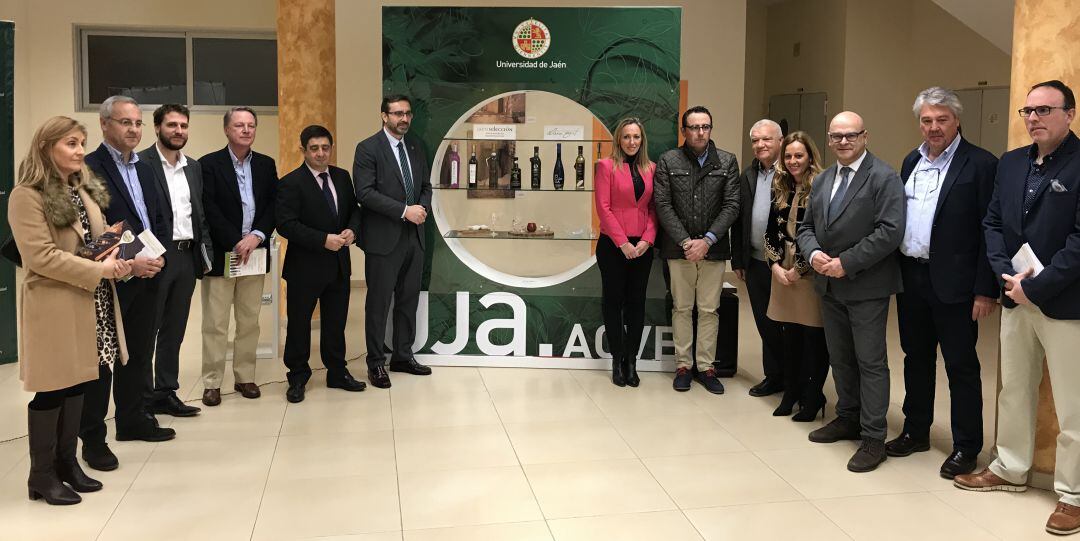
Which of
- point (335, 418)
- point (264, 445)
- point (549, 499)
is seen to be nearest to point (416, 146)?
point (335, 418)

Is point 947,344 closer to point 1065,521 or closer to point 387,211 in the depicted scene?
point 1065,521

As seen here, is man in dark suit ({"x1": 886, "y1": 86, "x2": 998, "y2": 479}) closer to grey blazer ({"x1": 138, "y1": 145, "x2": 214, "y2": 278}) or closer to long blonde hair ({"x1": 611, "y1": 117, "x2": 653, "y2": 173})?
long blonde hair ({"x1": 611, "y1": 117, "x2": 653, "y2": 173})

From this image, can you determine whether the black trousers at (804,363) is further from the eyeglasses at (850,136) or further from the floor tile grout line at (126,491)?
the floor tile grout line at (126,491)

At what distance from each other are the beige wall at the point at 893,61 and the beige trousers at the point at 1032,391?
7.04m

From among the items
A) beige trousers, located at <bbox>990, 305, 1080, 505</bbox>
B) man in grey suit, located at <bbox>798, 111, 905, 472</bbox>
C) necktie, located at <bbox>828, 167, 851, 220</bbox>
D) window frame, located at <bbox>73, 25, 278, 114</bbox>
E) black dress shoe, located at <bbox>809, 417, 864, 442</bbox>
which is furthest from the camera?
window frame, located at <bbox>73, 25, 278, 114</bbox>

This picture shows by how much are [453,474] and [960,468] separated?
2.39 metres

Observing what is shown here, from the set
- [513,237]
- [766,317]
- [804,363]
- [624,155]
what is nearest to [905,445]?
[804,363]

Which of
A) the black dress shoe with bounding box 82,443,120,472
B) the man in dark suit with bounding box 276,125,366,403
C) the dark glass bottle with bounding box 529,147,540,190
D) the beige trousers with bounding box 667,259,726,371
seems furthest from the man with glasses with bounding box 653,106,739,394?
the black dress shoe with bounding box 82,443,120,472

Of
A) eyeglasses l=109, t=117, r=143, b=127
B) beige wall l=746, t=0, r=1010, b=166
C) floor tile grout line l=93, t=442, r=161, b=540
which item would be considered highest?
beige wall l=746, t=0, r=1010, b=166

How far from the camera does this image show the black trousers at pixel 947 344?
4.20 meters

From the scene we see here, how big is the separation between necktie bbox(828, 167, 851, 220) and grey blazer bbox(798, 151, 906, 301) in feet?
0.08

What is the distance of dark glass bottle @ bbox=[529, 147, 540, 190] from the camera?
253 inches

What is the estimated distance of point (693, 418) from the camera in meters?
5.18

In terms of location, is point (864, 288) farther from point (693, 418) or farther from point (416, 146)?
point (416, 146)
